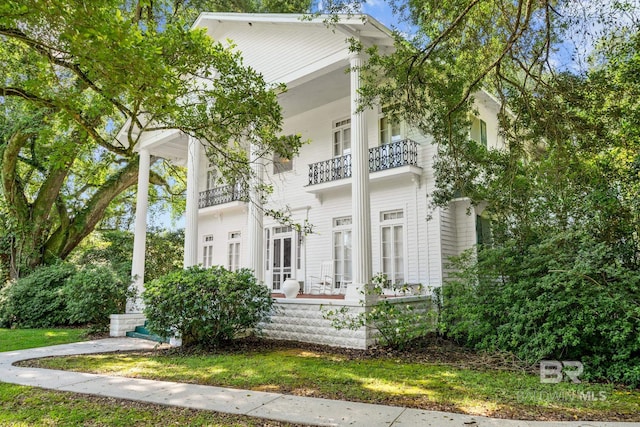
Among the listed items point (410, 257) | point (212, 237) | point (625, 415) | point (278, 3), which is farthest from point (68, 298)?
point (625, 415)

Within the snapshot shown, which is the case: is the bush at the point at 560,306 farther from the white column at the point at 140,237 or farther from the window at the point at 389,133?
the white column at the point at 140,237

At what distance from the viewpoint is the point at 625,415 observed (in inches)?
165

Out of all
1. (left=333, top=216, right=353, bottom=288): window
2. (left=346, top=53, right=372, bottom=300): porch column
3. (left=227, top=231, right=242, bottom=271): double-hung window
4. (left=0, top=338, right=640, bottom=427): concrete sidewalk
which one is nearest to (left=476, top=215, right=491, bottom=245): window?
(left=333, top=216, right=353, bottom=288): window

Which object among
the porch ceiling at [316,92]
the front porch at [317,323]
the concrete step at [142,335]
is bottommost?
the concrete step at [142,335]

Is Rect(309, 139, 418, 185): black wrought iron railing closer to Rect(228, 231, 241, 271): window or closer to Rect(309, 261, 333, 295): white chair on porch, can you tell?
Rect(309, 261, 333, 295): white chair on porch

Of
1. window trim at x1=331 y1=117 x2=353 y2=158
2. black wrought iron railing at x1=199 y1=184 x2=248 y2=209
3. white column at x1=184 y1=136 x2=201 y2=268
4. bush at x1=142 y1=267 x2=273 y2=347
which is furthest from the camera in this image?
black wrought iron railing at x1=199 y1=184 x2=248 y2=209

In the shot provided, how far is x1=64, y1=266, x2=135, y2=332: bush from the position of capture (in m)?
11.1

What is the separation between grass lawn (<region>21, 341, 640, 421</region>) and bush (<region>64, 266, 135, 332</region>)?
3758 millimetres

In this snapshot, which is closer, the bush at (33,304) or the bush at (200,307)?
the bush at (200,307)

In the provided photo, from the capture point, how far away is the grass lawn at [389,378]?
446 cm

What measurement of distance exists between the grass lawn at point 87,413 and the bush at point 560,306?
4.93m

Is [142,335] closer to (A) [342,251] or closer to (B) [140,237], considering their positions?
(B) [140,237]

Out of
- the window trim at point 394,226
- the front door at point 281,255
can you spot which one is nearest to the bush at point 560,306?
the window trim at point 394,226

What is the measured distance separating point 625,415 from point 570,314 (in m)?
2.50
